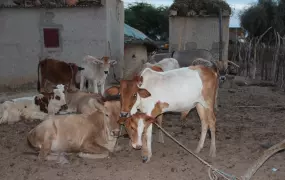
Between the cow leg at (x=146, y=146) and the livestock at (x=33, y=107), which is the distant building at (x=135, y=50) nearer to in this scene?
the livestock at (x=33, y=107)

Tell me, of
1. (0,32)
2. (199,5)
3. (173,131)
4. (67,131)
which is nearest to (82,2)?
(0,32)

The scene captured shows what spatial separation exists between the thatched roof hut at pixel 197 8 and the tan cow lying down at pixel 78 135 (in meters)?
9.02

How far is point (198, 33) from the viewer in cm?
1442

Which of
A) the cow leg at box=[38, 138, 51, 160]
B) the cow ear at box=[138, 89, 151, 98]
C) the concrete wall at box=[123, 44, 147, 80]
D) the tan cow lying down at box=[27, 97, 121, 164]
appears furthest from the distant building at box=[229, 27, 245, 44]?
the cow leg at box=[38, 138, 51, 160]

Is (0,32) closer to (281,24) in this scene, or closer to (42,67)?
(42,67)

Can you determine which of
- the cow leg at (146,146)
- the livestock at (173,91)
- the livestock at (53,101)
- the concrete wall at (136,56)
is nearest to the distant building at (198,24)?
the concrete wall at (136,56)

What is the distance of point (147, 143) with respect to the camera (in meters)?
5.66

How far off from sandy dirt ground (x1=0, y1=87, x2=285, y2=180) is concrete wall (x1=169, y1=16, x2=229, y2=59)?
245 inches

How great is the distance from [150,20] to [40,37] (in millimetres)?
31417

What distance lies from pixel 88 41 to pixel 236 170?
8.06 metres

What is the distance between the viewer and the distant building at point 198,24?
14250 mm

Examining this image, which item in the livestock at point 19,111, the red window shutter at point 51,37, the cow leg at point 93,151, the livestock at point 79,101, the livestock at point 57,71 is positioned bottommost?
the cow leg at point 93,151

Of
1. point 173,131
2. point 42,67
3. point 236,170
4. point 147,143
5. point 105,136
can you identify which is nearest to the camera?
point 236,170

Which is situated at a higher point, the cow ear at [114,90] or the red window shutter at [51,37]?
the red window shutter at [51,37]
